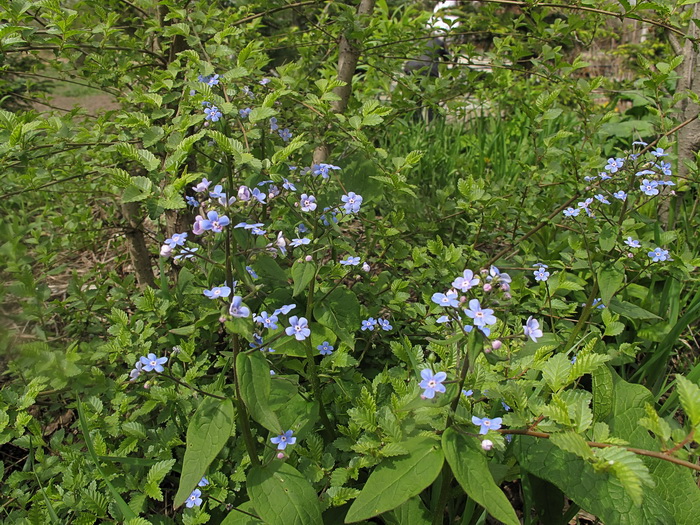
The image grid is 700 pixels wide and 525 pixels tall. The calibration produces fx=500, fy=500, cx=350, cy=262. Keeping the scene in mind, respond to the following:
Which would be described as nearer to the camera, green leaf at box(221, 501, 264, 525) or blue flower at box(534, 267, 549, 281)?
green leaf at box(221, 501, 264, 525)

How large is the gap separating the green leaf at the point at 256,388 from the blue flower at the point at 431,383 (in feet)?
1.27

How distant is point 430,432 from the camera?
134cm

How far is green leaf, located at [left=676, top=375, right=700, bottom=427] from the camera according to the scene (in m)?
1.08

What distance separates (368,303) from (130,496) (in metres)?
1.25

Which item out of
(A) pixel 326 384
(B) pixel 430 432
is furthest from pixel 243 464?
(B) pixel 430 432

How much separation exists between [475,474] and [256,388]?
59cm

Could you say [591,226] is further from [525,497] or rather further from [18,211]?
[18,211]

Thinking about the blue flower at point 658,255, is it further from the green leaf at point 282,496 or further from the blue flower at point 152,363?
the blue flower at point 152,363

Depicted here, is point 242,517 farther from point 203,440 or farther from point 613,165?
point 613,165

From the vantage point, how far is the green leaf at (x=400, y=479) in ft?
4.06

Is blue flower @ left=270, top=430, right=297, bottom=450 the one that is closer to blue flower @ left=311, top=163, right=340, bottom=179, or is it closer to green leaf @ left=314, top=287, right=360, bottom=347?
green leaf @ left=314, top=287, right=360, bottom=347

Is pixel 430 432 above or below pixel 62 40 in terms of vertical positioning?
below

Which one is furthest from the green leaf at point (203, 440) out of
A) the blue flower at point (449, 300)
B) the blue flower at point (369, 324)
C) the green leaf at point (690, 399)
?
the green leaf at point (690, 399)

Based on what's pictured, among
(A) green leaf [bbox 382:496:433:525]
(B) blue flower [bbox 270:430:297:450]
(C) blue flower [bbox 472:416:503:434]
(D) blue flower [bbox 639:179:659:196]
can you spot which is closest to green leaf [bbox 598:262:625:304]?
(D) blue flower [bbox 639:179:659:196]
